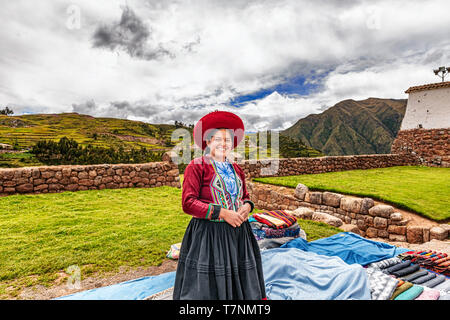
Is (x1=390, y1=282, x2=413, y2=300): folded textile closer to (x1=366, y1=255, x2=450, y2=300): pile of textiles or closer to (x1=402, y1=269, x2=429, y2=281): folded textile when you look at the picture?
(x1=366, y1=255, x2=450, y2=300): pile of textiles

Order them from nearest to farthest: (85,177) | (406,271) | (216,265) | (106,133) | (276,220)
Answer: (216,265) → (406,271) → (276,220) → (85,177) → (106,133)

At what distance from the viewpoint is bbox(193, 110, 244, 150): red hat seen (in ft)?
6.27

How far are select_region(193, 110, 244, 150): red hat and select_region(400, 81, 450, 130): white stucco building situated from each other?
66.5 feet

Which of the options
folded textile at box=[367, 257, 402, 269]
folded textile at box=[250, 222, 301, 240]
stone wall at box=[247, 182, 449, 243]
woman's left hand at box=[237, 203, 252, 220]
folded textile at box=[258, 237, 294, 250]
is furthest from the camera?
stone wall at box=[247, 182, 449, 243]

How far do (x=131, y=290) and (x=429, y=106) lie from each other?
2170 cm

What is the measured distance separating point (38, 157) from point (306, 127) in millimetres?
106653

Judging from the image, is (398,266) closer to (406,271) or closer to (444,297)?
(406,271)

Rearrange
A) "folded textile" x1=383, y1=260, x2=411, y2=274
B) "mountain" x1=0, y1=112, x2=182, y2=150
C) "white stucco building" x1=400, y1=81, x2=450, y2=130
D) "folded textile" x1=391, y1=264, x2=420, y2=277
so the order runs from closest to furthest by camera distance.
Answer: "folded textile" x1=391, y1=264, x2=420, y2=277 < "folded textile" x1=383, y1=260, x2=411, y2=274 < "mountain" x1=0, y1=112, x2=182, y2=150 < "white stucco building" x1=400, y1=81, x2=450, y2=130

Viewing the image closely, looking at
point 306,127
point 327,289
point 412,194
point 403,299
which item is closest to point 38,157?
point 327,289

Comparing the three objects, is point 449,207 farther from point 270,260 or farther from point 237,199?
point 237,199

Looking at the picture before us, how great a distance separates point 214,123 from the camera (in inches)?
75.0

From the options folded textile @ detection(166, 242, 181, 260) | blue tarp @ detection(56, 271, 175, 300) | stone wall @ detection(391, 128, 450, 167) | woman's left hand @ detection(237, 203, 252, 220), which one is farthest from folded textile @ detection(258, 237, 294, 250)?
stone wall @ detection(391, 128, 450, 167)

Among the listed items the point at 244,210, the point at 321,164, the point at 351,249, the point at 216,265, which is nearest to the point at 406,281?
the point at 351,249

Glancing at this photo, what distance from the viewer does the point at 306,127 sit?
10500 centimetres
